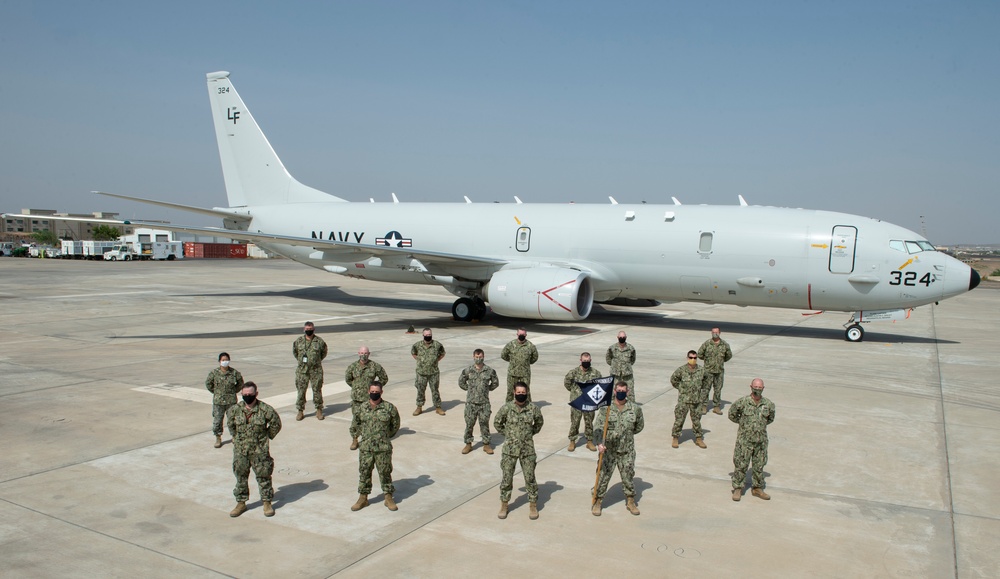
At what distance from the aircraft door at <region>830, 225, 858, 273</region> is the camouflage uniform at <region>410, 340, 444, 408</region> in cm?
1343

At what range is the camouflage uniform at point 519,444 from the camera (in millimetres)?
7898

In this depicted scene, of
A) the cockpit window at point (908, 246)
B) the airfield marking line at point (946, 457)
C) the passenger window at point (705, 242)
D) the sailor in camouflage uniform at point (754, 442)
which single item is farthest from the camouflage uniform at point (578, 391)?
the cockpit window at point (908, 246)

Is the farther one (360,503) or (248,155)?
(248,155)

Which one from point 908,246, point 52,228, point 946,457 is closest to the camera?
point 946,457

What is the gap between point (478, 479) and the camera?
914 centimetres

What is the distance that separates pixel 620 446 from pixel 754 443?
1731 millimetres

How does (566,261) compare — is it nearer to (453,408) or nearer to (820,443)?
(453,408)

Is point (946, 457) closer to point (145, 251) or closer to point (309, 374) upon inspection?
point (309, 374)

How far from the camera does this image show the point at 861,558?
7.02m

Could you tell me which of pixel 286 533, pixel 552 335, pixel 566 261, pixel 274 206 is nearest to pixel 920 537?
pixel 286 533

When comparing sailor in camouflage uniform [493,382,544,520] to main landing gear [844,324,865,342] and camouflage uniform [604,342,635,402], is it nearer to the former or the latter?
camouflage uniform [604,342,635,402]

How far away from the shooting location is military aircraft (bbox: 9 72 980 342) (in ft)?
65.9

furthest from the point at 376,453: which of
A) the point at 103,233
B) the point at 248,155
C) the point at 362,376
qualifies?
the point at 103,233

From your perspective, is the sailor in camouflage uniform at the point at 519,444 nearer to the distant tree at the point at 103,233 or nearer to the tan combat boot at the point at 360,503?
the tan combat boot at the point at 360,503
